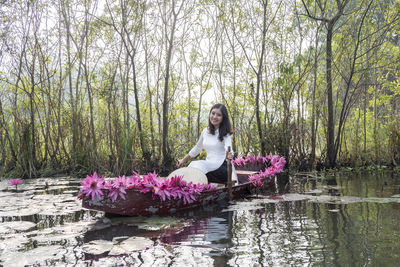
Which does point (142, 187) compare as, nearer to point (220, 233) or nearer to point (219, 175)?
point (220, 233)

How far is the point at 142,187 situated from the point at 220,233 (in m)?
0.93

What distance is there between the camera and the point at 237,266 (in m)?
2.04

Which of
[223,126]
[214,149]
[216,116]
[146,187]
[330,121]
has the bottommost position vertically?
[146,187]

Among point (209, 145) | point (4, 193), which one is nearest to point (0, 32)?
point (4, 193)

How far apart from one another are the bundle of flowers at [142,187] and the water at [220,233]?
0.78 feet

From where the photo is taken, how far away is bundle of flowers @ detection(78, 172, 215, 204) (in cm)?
316

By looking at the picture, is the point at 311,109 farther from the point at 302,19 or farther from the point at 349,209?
the point at 349,209

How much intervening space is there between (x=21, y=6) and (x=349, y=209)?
7299mm

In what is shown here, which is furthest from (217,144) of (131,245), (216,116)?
(131,245)

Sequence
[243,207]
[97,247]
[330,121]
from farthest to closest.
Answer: [330,121] → [243,207] → [97,247]

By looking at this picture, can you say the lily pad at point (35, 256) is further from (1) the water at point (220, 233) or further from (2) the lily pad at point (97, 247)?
(2) the lily pad at point (97, 247)

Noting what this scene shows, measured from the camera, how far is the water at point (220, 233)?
7.23 feet

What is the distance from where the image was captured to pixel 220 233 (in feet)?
9.38

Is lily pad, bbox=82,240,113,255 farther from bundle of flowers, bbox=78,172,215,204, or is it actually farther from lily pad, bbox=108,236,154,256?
bundle of flowers, bbox=78,172,215,204
